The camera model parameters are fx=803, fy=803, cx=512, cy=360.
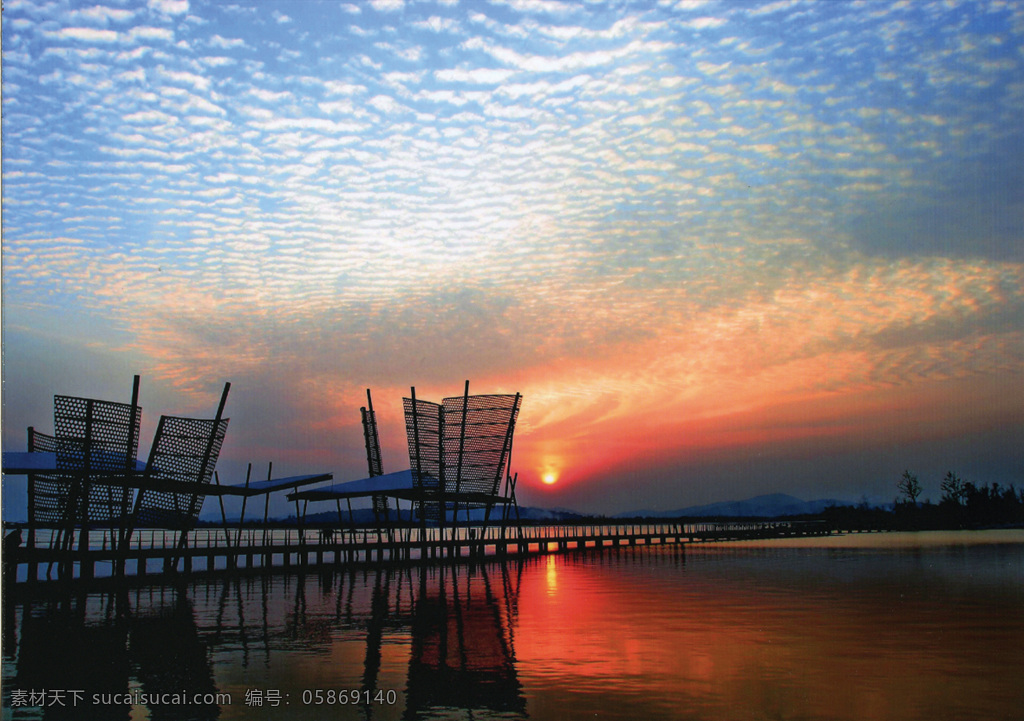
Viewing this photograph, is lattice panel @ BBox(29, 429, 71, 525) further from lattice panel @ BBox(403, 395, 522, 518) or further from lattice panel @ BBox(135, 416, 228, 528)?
lattice panel @ BBox(403, 395, 522, 518)

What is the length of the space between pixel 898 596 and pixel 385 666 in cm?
1405

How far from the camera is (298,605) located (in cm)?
1730

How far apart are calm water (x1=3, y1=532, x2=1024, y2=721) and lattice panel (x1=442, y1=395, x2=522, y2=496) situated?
29.8ft

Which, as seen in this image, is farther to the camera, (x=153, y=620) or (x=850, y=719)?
(x=153, y=620)

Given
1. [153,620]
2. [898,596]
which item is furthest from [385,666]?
[898,596]

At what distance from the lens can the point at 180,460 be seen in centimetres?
1936

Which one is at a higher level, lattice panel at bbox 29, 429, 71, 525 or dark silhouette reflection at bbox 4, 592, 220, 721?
lattice panel at bbox 29, 429, 71, 525

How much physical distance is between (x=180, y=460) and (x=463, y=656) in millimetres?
11382

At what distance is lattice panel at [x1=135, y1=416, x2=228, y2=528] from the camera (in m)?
19.0

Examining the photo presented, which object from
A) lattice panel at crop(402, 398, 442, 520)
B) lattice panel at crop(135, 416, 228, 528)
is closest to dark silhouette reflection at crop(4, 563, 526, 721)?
lattice panel at crop(135, 416, 228, 528)

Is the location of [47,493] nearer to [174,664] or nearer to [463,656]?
[174,664]

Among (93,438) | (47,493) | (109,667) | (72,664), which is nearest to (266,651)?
(109,667)

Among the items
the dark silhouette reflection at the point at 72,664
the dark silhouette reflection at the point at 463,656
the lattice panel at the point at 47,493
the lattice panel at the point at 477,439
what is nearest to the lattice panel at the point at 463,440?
the lattice panel at the point at 477,439

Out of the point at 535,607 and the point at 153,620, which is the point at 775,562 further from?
the point at 153,620
